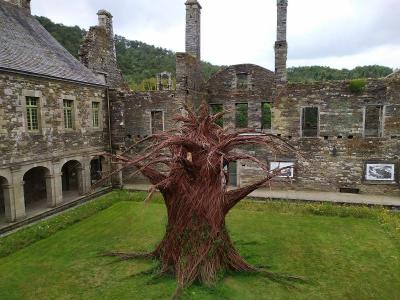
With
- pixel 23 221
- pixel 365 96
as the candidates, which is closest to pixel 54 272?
pixel 23 221

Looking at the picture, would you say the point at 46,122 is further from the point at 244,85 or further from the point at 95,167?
the point at 244,85

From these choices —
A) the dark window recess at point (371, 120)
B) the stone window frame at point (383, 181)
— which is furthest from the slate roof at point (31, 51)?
the dark window recess at point (371, 120)

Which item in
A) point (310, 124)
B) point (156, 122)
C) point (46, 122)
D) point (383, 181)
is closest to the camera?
point (46, 122)

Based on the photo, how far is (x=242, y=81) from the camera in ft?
63.2

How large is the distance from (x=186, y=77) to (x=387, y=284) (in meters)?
13.3

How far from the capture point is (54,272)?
7.96m

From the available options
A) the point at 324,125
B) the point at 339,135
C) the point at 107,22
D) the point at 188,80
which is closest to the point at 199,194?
the point at 324,125

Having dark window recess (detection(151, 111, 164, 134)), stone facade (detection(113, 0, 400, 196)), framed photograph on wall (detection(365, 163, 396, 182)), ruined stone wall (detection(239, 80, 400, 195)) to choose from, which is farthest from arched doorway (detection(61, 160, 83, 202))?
framed photograph on wall (detection(365, 163, 396, 182))

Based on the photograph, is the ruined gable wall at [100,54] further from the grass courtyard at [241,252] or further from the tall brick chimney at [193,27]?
the grass courtyard at [241,252]

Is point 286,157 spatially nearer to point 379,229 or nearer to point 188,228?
point 379,229

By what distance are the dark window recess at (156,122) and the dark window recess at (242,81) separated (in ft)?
16.8

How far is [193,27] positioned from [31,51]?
8.59m

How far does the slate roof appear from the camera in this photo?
484 inches

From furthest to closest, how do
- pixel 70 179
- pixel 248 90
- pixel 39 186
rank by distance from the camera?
pixel 248 90
pixel 70 179
pixel 39 186
